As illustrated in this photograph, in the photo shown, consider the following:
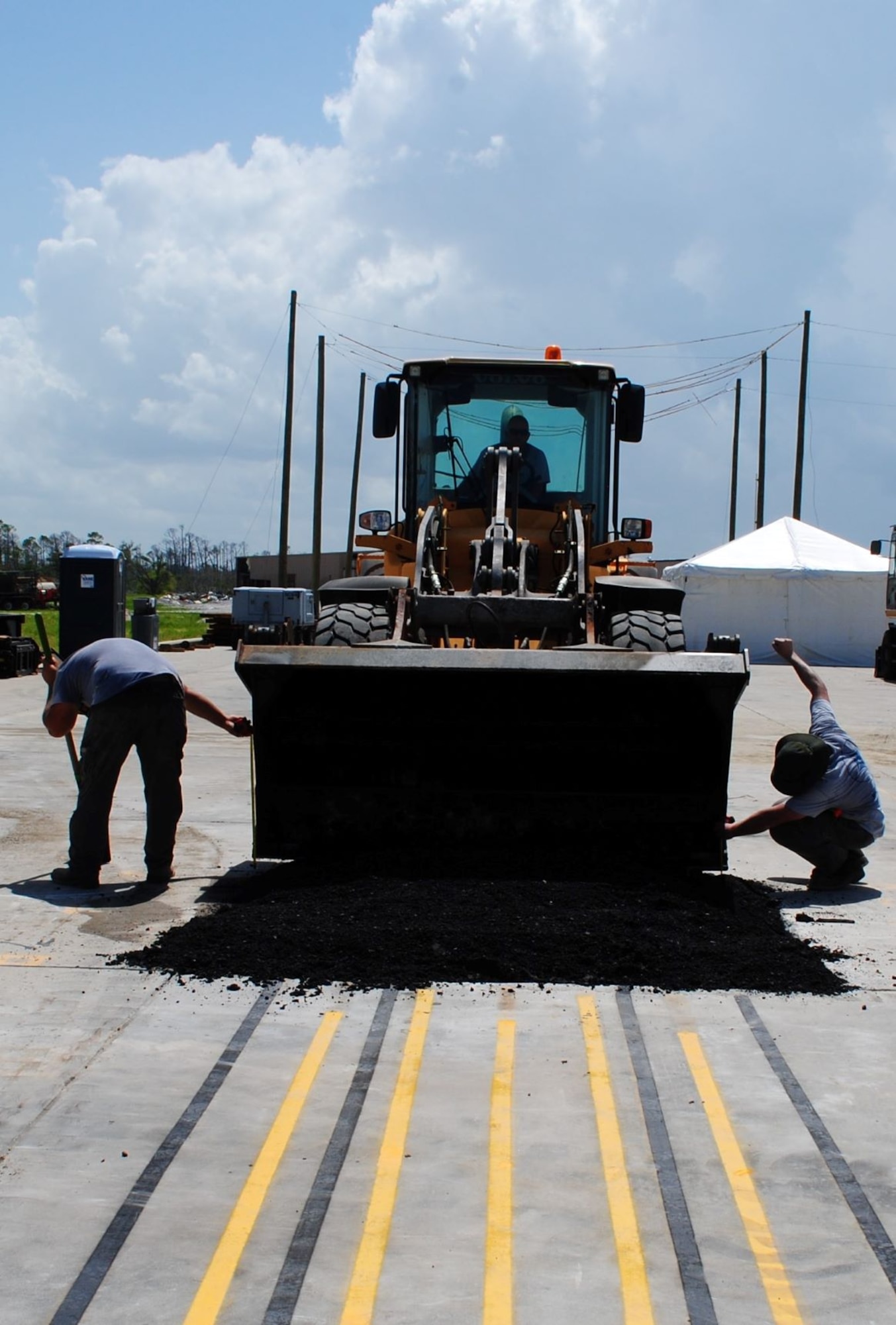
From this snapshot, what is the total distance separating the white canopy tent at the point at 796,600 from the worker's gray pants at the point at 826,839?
25321 millimetres

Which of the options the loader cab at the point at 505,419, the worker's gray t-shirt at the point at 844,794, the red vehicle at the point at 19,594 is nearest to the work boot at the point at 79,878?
the worker's gray t-shirt at the point at 844,794

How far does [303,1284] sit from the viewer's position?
337cm

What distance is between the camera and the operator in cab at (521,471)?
33.3ft

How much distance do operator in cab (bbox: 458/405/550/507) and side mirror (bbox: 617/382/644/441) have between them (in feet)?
2.01

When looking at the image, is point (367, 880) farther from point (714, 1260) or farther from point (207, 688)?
point (207, 688)

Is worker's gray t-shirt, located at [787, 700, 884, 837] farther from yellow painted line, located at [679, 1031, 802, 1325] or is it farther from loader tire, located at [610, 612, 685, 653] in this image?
yellow painted line, located at [679, 1031, 802, 1325]

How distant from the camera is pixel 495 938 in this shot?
6.15m

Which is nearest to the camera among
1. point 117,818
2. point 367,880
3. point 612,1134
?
point 612,1134

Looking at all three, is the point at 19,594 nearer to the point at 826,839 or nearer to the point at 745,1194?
the point at 826,839

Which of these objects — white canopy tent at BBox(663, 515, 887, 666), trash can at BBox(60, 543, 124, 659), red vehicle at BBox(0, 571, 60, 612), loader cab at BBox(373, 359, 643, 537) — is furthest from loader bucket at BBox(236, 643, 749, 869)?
white canopy tent at BBox(663, 515, 887, 666)

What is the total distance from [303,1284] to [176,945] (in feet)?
9.49

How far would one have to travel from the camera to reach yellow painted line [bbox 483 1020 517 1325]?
3.30 m

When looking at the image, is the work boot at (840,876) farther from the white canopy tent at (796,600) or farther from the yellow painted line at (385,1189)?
the white canopy tent at (796,600)

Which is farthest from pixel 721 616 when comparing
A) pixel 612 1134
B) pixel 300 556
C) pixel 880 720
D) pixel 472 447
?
pixel 300 556
